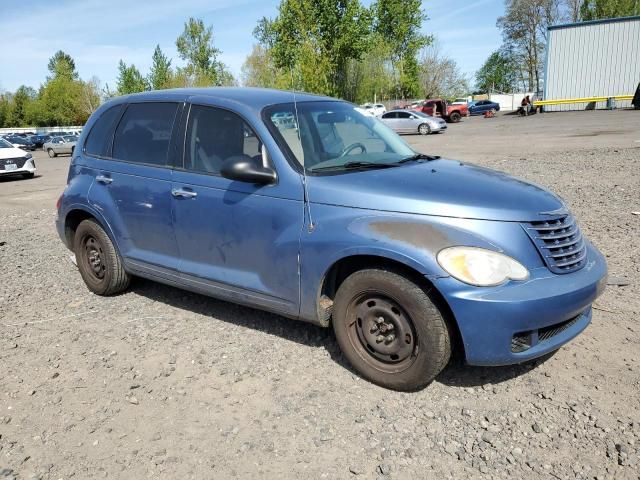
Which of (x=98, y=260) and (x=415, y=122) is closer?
(x=98, y=260)

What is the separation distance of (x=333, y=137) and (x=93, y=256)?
2.73m

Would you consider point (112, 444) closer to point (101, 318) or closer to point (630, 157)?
point (101, 318)

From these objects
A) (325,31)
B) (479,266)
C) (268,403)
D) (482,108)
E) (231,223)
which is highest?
(325,31)

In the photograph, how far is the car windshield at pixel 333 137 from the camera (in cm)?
372

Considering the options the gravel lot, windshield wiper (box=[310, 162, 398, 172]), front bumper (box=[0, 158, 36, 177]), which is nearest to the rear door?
the gravel lot

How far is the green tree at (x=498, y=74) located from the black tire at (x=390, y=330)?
85372 millimetres

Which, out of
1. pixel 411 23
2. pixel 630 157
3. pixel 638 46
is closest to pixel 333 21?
pixel 411 23

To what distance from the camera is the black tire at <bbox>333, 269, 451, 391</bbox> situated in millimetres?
3023

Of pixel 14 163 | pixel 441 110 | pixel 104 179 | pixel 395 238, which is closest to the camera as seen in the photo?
pixel 395 238

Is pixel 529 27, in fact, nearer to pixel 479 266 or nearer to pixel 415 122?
pixel 415 122

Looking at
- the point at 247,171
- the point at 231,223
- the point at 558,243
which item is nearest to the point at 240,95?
the point at 247,171

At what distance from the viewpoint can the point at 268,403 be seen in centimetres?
324

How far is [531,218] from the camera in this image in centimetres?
306

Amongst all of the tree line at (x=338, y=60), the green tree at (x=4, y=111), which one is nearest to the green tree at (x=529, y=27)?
the tree line at (x=338, y=60)
